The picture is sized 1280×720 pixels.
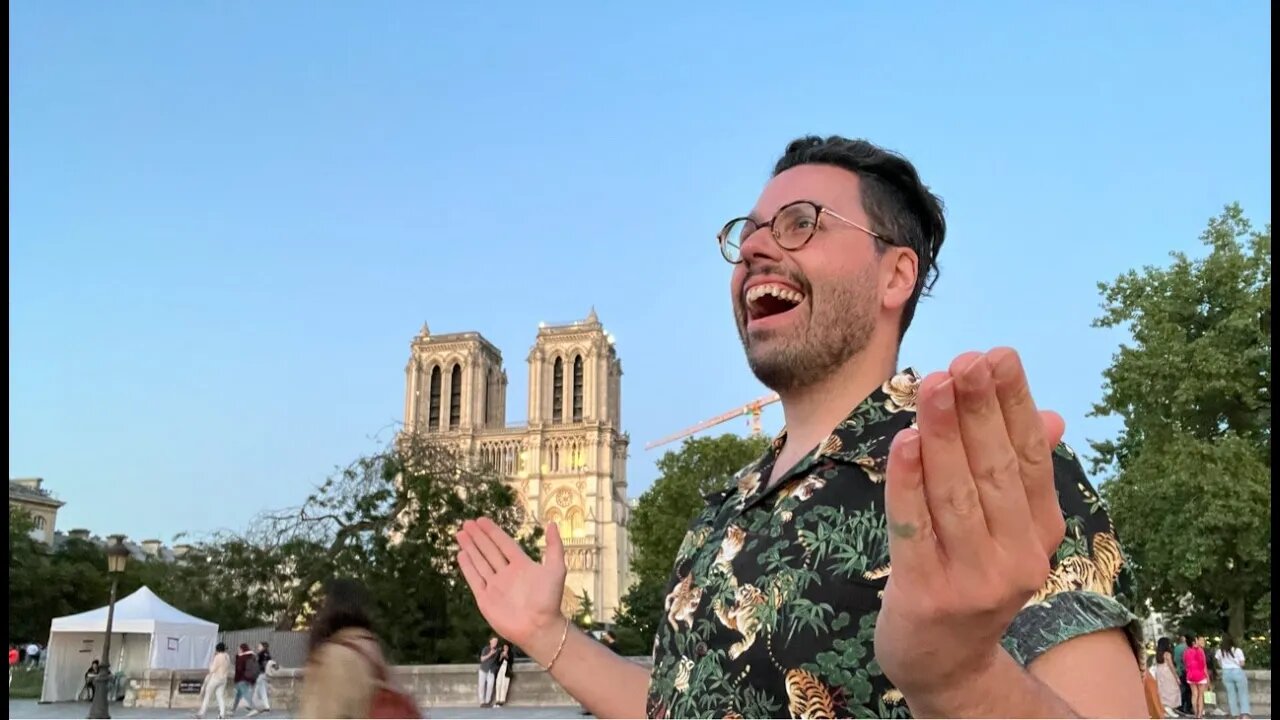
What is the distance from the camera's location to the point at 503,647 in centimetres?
1596

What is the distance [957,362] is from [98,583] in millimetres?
52086

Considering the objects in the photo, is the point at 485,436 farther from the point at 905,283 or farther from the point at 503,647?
the point at 905,283

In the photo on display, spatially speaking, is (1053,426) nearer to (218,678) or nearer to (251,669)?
(218,678)

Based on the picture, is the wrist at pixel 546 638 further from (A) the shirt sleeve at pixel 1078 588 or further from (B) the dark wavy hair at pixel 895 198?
(A) the shirt sleeve at pixel 1078 588

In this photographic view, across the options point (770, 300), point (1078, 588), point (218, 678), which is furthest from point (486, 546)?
point (218, 678)

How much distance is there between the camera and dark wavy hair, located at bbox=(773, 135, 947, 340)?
72.9 inches

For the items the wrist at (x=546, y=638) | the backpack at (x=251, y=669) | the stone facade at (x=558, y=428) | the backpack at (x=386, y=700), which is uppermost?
the stone facade at (x=558, y=428)

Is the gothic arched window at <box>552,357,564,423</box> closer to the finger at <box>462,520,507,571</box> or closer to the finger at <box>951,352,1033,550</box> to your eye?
the finger at <box>462,520,507,571</box>

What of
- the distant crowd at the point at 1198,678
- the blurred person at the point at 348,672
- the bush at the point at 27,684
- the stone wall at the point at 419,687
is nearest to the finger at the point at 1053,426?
the blurred person at the point at 348,672

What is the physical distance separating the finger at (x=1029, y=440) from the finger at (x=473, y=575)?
1703 millimetres

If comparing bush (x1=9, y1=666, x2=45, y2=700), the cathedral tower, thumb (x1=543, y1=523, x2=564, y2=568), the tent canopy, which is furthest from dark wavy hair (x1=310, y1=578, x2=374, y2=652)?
the cathedral tower

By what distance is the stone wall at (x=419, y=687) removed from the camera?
15867mm

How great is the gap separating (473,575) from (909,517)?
5.77 ft

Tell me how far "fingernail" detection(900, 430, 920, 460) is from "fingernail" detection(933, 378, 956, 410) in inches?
1.5
